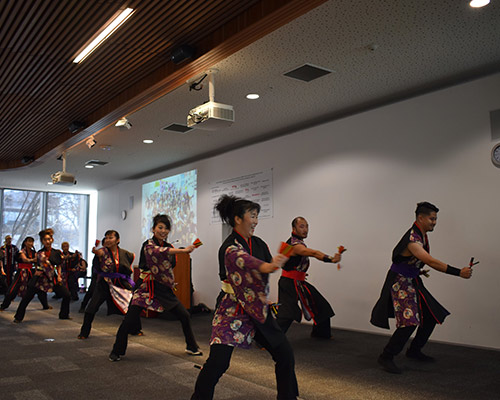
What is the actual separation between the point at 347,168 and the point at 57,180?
492 centimetres

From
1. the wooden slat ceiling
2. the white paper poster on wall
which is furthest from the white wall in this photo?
the wooden slat ceiling

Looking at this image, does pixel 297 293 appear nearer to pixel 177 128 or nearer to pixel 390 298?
pixel 390 298

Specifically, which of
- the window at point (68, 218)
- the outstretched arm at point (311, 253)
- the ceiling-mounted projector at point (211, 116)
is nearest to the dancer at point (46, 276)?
the ceiling-mounted projector at point (211, 116)

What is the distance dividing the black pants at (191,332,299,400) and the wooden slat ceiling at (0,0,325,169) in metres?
2.38

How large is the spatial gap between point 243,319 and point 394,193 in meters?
3.76

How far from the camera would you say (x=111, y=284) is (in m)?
5.37

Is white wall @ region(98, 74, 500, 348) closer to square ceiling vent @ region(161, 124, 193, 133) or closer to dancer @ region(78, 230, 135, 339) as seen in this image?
square ceiling vent @ region(161, 124, 193, 133)

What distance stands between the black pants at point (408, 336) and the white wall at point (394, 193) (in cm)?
106

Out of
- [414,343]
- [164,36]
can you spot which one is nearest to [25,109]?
[164,36]

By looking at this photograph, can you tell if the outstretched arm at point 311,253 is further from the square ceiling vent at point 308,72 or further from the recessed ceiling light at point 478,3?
the recessed ceiling light at point 478,3

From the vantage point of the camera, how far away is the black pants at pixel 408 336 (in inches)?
148

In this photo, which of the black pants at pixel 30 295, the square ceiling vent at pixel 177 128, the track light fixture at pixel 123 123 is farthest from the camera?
the square ceiling vent at pixel 177 128

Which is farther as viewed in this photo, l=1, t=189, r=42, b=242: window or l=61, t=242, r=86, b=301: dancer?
l=1, t=189, r=42, b=242: window

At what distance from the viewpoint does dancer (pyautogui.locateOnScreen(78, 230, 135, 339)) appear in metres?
5.32
